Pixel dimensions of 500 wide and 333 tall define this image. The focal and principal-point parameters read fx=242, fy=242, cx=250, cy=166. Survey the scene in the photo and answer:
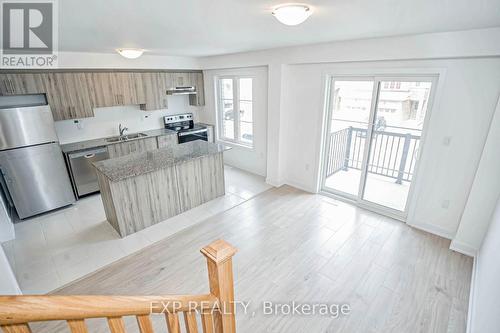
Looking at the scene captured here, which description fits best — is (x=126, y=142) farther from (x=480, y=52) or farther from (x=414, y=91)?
(x=480, y=52)

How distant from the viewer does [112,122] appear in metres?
5.06

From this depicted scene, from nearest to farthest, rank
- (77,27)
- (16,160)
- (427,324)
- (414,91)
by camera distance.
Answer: (427,324), (77,27), (414,91), (16,160)

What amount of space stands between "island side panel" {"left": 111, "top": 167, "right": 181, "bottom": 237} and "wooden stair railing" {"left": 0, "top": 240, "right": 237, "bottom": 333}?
2.57 m

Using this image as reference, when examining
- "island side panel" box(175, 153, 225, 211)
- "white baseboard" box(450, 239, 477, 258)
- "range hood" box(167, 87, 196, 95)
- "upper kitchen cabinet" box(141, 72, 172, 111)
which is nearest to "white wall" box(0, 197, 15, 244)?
"island side panel" box(175, 153, 225, 211)

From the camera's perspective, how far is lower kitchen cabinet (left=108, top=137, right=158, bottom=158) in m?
4.59

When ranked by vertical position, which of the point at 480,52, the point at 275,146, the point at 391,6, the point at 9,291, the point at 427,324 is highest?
the point at 391,6

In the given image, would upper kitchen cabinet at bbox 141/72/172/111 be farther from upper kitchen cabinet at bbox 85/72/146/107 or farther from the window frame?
the window frame

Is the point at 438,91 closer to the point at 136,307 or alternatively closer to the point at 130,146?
the point at 136,307

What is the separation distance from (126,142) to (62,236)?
197cm

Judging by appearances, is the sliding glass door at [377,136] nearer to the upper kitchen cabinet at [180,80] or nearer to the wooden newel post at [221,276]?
the wooden newel post at [221,276]

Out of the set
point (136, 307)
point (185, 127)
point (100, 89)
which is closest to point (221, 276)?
point (136, 307)

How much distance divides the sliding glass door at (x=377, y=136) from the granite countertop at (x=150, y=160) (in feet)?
7.29

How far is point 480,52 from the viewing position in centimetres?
252

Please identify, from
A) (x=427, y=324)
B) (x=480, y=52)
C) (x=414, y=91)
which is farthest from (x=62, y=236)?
(x=480, y=52)
